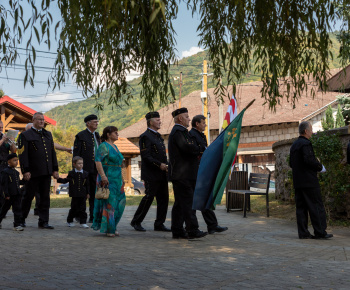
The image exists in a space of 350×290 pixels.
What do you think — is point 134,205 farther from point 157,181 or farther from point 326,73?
point 326,73

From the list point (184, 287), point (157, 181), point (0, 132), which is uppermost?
point (0, 132)

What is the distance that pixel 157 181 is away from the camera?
9.53 metres

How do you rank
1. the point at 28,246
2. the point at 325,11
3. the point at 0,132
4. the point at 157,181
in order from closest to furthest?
the point at 325,11
the point at 28,246
the point at 157,181
the point at 0,132

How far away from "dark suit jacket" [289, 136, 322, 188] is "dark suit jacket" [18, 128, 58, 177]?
4078 millimetres

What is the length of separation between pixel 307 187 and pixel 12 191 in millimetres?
4786

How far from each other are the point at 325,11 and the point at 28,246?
4779 mm

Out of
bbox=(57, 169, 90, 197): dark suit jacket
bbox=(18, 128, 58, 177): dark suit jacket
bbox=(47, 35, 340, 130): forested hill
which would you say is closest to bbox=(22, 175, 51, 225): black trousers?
bbox=(18, 128, 58, 177): dark suit jacket

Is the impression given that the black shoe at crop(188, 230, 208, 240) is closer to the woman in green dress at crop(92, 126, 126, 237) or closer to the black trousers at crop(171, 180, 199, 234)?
the black trousers at crop(171, 180, 199, 234)

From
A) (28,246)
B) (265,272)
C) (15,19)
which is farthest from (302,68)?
(28,246)

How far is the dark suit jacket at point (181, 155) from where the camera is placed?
8.54 metres

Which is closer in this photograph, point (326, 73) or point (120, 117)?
point (326, 73)

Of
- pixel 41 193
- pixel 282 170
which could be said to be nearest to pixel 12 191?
pixel 41 193

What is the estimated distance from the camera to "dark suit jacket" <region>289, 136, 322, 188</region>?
8.84m

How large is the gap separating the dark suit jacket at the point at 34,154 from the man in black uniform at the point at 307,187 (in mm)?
4104
